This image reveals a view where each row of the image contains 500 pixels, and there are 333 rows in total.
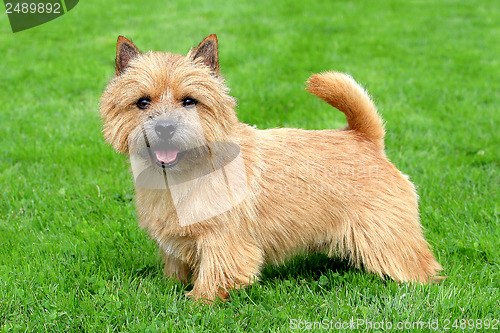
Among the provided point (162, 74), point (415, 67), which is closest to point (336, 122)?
point (415, 67)

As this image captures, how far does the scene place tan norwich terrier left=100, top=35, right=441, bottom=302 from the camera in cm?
244

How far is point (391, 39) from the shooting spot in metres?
8.17

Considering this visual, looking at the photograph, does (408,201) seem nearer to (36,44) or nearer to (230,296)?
(230,296)

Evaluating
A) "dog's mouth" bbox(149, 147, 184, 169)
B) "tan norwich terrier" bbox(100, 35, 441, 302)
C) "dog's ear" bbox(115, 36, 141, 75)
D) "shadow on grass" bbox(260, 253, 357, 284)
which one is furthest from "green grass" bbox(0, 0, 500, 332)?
"dog's ear" bbox(115, 36, 141, 75)

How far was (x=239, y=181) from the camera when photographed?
271 cm

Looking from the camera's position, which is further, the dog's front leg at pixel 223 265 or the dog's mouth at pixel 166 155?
the dog's front leg at pixel 223 265

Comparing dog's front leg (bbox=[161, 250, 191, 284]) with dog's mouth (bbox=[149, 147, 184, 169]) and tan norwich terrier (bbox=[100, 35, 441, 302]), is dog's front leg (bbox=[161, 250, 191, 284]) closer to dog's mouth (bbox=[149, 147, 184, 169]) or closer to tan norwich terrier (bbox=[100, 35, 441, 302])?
tan norwich terrier (bbox=[100, 35, 441, 302])

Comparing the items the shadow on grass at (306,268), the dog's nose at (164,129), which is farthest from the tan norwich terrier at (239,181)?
the shadow on grass at (306,268)

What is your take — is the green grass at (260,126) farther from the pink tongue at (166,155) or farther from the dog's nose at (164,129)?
the dog's nose at (164,129)

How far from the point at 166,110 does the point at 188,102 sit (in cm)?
13

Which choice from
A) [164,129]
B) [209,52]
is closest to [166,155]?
[164,129]

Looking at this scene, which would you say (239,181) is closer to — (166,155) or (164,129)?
(166,155)

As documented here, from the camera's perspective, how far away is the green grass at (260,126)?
271 centimetres

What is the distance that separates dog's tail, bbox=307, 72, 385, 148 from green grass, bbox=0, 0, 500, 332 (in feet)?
3.04
